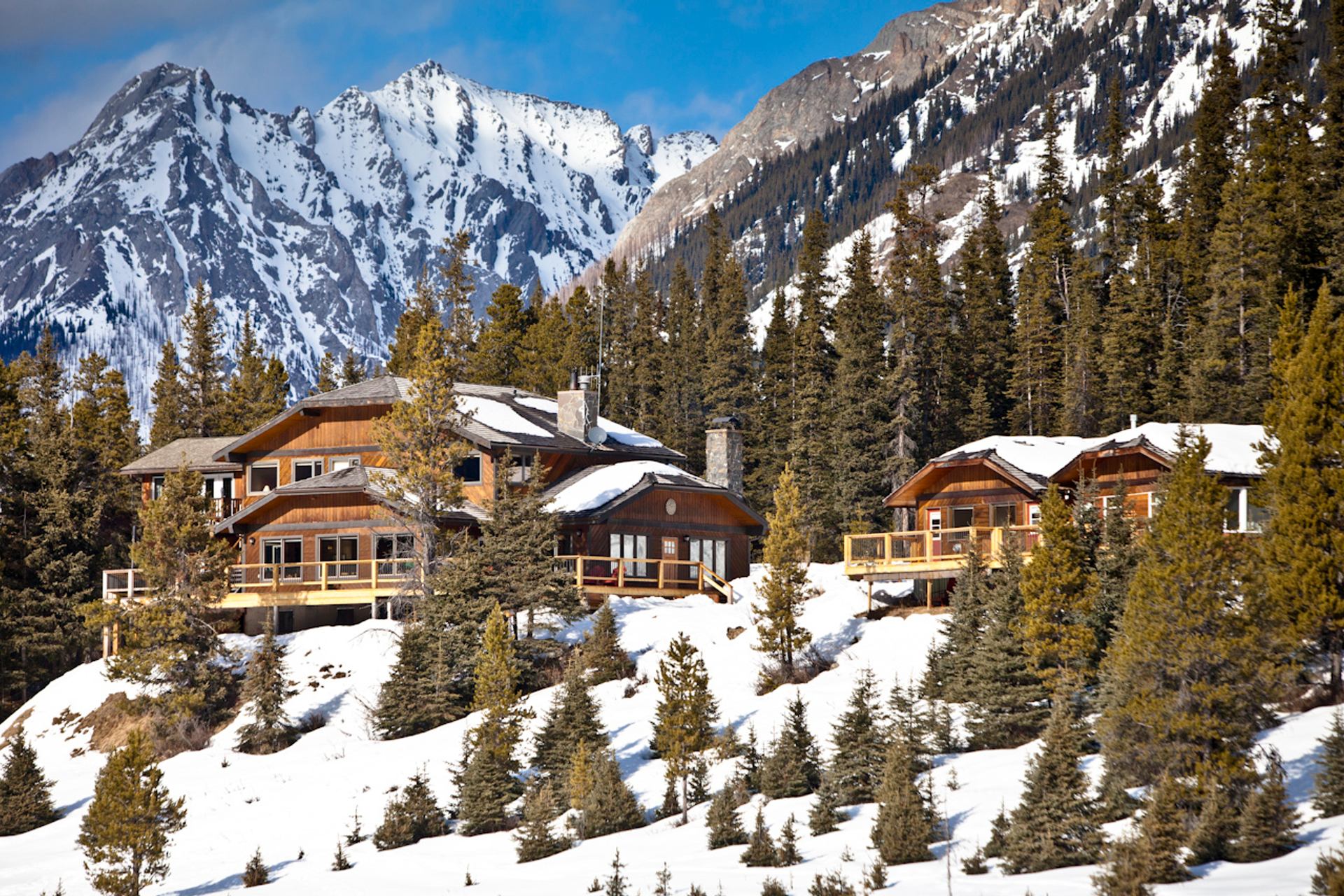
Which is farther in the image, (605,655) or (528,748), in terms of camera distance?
(605,655)

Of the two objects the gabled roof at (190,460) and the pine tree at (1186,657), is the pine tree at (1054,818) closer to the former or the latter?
the pine tree at (1186,657)

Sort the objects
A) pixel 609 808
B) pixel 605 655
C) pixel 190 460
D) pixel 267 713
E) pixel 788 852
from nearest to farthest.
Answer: pixel 788 852, pixel 609 808, pixel 605 655, pixel 267 713, pixel 190 460

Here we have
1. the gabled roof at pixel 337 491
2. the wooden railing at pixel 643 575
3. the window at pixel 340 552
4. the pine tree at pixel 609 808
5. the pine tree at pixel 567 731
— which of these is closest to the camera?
the pine tree at pixel 609 808

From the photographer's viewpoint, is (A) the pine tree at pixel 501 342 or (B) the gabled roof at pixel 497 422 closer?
(B) the gabled roof at pixel 497 422

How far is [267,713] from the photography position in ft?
129

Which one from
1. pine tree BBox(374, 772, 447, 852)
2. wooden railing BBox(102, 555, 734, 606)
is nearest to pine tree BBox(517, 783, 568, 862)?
pine tree BBox(374, 772, 447, 852)

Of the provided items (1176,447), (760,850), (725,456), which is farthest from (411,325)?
(760,850)

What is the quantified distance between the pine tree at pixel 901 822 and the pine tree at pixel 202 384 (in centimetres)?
5918

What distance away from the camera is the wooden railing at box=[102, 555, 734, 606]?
4638 cm

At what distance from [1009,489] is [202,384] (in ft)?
161

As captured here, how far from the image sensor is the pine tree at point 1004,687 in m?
28.7

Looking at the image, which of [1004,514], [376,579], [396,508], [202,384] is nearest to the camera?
[1004,514]

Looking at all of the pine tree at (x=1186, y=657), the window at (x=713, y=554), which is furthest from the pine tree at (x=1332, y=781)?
the window at (x=713, y=554)

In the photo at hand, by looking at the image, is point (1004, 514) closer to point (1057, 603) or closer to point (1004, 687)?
point (1057, 603)
